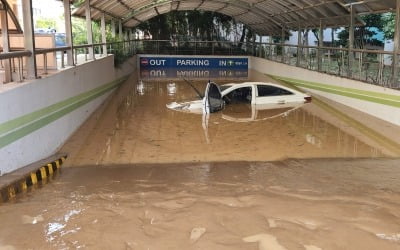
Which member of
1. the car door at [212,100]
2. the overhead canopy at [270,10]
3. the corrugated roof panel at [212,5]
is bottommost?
the car door at [212,100]

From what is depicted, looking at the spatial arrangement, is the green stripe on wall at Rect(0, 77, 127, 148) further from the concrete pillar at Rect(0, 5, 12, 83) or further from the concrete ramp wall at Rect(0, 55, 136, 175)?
the concrete pillar at Rect(0, 5, 12, 83)

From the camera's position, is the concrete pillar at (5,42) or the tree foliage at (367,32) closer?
the concrete pillar at (5,42)

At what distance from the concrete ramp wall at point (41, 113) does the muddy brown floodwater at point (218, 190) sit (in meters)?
0.54

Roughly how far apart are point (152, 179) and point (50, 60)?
525 centimetres

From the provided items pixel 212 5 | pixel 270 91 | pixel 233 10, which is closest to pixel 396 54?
pixel 270 91

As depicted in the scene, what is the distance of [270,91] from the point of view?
1588 cm

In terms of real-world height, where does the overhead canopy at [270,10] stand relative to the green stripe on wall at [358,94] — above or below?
above

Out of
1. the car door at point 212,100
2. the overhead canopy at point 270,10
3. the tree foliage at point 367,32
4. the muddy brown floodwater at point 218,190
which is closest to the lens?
the muddy brown floodwater at point 218,190

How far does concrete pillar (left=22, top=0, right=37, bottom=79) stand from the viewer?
27.6 feet

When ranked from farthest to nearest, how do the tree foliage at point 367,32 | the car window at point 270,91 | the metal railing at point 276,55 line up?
the tree foliage at point 367,32 < the car window at point 270,91 < the metal railing at point 276,55

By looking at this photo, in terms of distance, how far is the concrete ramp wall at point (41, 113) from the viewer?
6.71 meters

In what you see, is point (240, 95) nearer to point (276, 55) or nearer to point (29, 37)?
point (29, 37)

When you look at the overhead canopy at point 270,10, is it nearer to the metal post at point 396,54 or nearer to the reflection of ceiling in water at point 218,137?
the metal post at point 396,54

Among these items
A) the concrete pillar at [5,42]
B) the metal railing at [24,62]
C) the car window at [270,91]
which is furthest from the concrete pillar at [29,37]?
the car window at [270,91]
